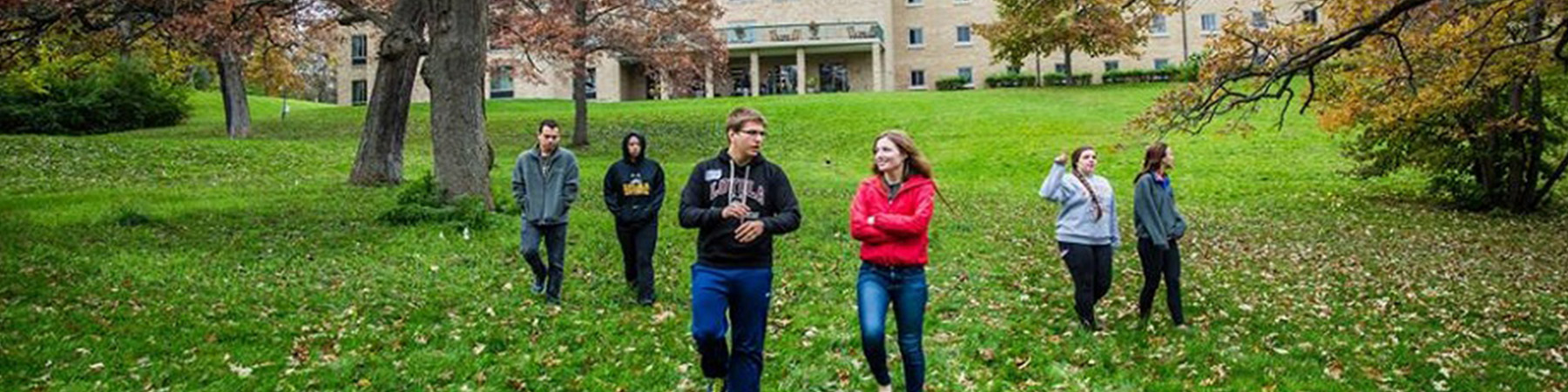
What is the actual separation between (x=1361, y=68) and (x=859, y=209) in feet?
46.9

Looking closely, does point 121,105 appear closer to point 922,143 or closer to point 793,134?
point 793,134

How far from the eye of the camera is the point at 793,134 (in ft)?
113

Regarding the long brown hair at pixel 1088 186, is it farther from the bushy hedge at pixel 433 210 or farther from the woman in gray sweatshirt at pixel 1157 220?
the bushy hedge at pixel 433 210

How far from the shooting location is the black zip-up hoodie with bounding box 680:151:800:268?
18.6ft

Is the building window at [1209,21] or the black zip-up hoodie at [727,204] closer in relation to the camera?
the black zip-up hoodie at [727,204]

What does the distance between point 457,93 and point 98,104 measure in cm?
3099

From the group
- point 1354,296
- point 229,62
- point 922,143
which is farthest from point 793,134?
point 1354,296

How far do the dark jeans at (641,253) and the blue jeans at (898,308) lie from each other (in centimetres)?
342

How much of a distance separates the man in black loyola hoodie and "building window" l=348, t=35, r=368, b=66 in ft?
190

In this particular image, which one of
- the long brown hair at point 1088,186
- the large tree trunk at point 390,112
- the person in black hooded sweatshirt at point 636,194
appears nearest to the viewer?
the long brown hair at point 1088,186


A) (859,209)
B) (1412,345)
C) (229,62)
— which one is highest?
(229,62)

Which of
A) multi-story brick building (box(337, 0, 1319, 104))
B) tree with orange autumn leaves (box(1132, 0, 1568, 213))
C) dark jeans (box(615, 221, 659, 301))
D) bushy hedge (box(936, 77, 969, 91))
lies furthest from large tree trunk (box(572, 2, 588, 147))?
bushy hedge (box(936, 77, 969, 91))

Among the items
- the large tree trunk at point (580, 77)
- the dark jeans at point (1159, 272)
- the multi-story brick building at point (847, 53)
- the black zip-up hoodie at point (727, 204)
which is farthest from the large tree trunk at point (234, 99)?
the black zip-up hoodie at point (727, 204)

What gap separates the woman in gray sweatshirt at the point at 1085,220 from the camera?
8102mm
